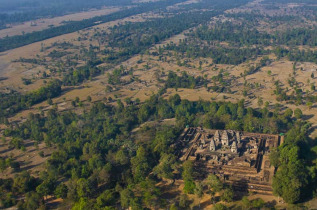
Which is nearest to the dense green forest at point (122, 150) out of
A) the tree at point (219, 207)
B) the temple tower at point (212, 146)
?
the tree at point (219, 207)

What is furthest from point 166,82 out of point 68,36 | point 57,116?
point 68,36

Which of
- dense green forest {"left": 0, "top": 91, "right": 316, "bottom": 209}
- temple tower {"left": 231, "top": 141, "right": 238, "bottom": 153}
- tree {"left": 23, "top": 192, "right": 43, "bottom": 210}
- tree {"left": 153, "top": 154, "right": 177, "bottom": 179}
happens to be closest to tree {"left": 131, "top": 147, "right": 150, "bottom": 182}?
dense green forest {"left": 0, "top": 91, "right": 316, "bottom": 209}

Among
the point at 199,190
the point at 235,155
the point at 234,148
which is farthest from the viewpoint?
the point at 234,148

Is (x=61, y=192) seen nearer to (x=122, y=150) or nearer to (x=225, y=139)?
(x=122, y=150)

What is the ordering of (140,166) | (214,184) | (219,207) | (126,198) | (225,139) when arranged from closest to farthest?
(219,207) → (126,198) → (214,184) → (140,166) → (225,139)

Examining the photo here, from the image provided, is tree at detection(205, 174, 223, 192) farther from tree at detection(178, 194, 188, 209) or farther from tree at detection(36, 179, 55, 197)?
tree at detection(36, 179, 55, 197)

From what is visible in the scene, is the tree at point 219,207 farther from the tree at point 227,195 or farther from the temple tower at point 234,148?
the temple tower at point 234,148

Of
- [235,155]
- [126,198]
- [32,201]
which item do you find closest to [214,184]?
[235,155]
